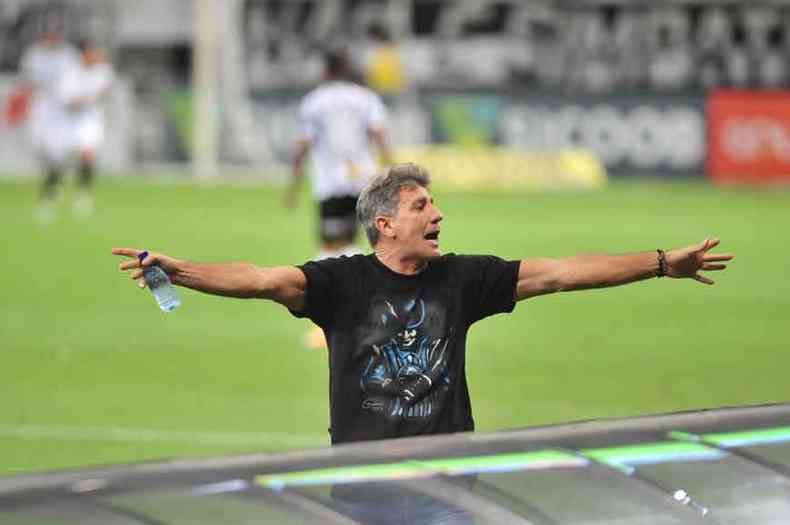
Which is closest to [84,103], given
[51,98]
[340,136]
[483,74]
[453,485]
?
[51,98]

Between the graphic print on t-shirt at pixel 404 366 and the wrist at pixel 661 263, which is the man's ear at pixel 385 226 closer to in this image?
the graphic print on t-shirt at pixel 404 366

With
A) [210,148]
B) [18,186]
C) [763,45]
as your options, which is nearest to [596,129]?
[763,45]

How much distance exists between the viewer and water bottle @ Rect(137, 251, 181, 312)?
6457 mm

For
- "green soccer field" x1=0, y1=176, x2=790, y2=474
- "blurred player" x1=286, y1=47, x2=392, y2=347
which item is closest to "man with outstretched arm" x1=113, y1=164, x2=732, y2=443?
"green soccer field" x1=0, y1=176, x2=790, y2=474

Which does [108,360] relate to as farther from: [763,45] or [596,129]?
[763,45]

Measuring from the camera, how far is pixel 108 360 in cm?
1478

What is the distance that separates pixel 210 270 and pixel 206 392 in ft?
21.1

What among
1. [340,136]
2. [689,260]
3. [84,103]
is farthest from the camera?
[84,103]

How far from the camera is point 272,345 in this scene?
15.8 meters

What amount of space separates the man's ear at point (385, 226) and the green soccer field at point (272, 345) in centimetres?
381

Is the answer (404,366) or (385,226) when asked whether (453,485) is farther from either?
(385,226)

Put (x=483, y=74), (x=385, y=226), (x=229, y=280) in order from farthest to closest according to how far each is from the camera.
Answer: (x=483, y=74), (x=385, y=226), (x=229, y=280)

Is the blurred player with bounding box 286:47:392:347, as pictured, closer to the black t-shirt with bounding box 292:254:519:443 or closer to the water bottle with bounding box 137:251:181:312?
the black t-shirt with bounding box 292:254:519:443

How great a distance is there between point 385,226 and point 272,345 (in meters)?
8.77
